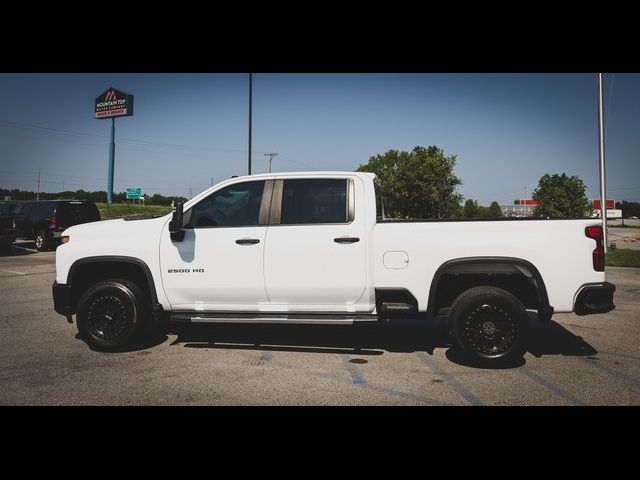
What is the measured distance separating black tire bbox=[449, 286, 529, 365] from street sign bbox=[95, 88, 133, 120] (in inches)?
2381

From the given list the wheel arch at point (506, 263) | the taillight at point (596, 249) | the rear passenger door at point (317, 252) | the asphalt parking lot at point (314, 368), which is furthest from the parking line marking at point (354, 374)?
the taillight at point (596, 249)

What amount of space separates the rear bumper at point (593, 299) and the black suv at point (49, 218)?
1807 cm

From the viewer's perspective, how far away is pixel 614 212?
11119cm

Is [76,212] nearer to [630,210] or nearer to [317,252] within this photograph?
[317,252]

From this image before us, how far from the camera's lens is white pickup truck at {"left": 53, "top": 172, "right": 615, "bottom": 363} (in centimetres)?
458

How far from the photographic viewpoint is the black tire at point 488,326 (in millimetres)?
4602

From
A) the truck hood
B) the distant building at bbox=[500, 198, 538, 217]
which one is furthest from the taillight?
the distant building at bbox=[500, 198, 538, 217]

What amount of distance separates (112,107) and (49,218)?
1793 inches

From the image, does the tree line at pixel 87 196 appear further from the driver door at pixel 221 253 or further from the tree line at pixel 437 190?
the driver door at pixel 221 253

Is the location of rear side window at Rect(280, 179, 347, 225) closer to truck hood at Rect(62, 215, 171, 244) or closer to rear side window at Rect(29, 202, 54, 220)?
truck hood at Rect(62, 215, 171, 244)

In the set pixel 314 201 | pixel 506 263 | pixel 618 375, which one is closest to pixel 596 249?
pixel 506 263

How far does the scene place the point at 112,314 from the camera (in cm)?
530
